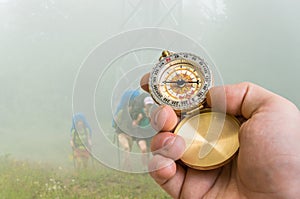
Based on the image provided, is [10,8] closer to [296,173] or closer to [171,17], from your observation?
[171,17]

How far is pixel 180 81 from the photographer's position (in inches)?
30.7

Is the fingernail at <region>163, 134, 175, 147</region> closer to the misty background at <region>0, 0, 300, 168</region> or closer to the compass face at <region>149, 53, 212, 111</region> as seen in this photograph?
the compass face at <region>149, 53, 212, 111</region>

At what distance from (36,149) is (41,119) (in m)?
0.30

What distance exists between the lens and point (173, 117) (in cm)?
76

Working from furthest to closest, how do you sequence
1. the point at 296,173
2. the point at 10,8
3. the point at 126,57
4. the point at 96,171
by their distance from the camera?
1. the point at 10,8
2. the point at 96,171
3. the point at 126,57
4. the point at 296,173

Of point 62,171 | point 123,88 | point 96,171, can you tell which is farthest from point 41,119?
point 123,88

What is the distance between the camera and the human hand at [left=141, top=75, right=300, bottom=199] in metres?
0.73

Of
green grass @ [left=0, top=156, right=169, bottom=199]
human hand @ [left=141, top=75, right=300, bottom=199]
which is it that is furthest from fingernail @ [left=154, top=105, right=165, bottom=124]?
green grass @ [left=0, top=156, right=169, bottom=199]

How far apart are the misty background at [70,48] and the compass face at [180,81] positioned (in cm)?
242

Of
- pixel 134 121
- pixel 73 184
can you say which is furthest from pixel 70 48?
pixel 134 121

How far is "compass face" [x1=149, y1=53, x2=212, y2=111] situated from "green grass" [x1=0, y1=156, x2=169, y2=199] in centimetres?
236

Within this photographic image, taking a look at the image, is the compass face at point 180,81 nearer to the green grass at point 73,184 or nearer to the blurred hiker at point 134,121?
the blurred hiker at point 134,121

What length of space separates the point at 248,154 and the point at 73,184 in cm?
258

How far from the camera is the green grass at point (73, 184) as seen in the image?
304cm
